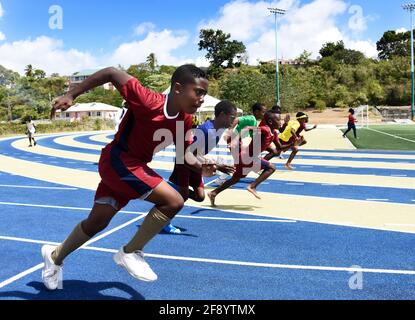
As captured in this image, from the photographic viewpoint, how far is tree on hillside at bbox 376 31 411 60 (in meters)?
85.6

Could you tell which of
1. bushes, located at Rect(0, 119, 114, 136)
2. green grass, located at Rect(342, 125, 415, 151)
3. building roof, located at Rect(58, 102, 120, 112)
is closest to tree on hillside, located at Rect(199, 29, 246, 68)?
building roof, located at Rect(58, 102, 120, 112)

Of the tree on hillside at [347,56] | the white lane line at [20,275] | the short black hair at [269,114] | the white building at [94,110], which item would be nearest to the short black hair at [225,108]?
the short black hair at [269,114]

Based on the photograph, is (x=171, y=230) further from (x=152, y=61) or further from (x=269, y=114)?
(x=152, y=61)

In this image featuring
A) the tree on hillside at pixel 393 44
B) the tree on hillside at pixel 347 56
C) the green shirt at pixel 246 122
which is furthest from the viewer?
the tree on hillside at pixel 393 44

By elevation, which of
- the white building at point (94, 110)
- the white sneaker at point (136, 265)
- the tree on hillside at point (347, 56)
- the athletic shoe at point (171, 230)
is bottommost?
the athletic shoe at point (171, 230)

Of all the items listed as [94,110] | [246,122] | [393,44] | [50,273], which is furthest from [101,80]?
[393,44]

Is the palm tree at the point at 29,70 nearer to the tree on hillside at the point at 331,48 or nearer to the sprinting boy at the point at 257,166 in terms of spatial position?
→ the tree on hillside at the point at 331,48

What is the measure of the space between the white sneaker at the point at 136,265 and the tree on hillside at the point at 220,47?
9455 centimetres

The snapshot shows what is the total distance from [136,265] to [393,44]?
99180 mm

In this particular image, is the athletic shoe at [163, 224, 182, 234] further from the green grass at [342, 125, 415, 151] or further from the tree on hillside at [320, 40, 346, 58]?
the tree on hillside at [320, 40, 346, 58]

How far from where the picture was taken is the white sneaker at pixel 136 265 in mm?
3164

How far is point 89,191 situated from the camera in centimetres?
877

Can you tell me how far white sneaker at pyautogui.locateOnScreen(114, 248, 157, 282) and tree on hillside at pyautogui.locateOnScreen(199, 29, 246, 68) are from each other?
94554 millimetres

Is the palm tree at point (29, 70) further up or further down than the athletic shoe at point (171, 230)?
further up
